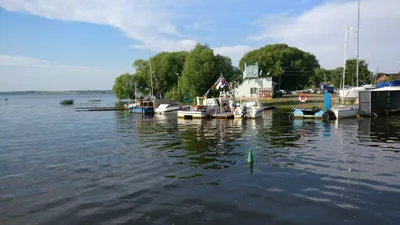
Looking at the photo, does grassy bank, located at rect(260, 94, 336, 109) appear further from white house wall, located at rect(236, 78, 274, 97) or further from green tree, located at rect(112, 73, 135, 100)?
green tree, located at rect(112, 73, 135, 100)

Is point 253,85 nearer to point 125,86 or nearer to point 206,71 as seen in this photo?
point 206,71

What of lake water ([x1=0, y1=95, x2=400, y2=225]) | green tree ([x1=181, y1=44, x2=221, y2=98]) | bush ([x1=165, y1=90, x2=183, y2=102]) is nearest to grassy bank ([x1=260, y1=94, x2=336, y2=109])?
green tree ([x1=181, y1=44, x2=221, y2=98])

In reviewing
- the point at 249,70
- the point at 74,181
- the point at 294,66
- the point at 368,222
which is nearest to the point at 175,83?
the point at 249,70

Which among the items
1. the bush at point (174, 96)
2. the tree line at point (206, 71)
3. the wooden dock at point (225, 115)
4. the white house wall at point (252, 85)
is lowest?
the wooden dock at point (225, 115)

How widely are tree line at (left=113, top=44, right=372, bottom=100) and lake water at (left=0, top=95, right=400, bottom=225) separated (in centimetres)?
3561

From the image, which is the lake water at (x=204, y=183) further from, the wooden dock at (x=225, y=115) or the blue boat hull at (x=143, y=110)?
the blue boat hull at (x=143, y=110)

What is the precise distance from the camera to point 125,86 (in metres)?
92.8

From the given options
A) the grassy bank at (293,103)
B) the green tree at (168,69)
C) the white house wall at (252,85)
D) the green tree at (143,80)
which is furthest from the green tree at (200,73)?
the green tree at (143,80)

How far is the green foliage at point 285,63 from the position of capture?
94.3m

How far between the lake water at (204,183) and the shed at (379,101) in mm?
17984

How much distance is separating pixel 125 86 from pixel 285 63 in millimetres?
53312

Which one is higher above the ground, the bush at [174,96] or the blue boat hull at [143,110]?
the bush at [174,96]

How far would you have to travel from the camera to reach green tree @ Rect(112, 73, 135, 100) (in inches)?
3637

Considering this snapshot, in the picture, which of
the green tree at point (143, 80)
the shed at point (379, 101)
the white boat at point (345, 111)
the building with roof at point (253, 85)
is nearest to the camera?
the white boat at point (345, 111)
